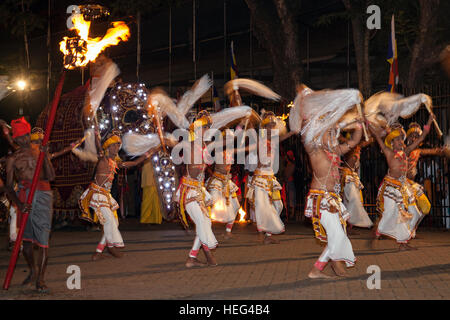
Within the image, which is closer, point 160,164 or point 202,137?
point 202,137

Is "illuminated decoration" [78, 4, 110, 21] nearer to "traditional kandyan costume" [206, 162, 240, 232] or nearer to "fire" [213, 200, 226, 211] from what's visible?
"traditional kandyan costume" [206, 162, 240, 232]

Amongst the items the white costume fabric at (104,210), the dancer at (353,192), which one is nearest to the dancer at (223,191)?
the dancer at (353,192)

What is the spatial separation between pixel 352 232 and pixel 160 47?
14248 mm

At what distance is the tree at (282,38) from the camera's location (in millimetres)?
15953

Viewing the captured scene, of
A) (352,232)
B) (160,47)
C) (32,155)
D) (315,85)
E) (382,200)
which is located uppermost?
(160,47)

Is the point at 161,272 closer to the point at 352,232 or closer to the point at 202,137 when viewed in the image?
the point at 202,137

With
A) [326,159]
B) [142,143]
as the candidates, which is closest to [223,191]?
[142,143]

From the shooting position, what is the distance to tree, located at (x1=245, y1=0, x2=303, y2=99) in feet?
52.3

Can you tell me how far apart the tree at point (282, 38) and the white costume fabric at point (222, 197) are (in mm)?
4735

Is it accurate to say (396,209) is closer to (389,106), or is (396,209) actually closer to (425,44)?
(389,106)

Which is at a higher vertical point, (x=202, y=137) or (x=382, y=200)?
(x=202, y=137)

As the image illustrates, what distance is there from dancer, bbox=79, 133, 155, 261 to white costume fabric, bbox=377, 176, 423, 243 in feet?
13.4
